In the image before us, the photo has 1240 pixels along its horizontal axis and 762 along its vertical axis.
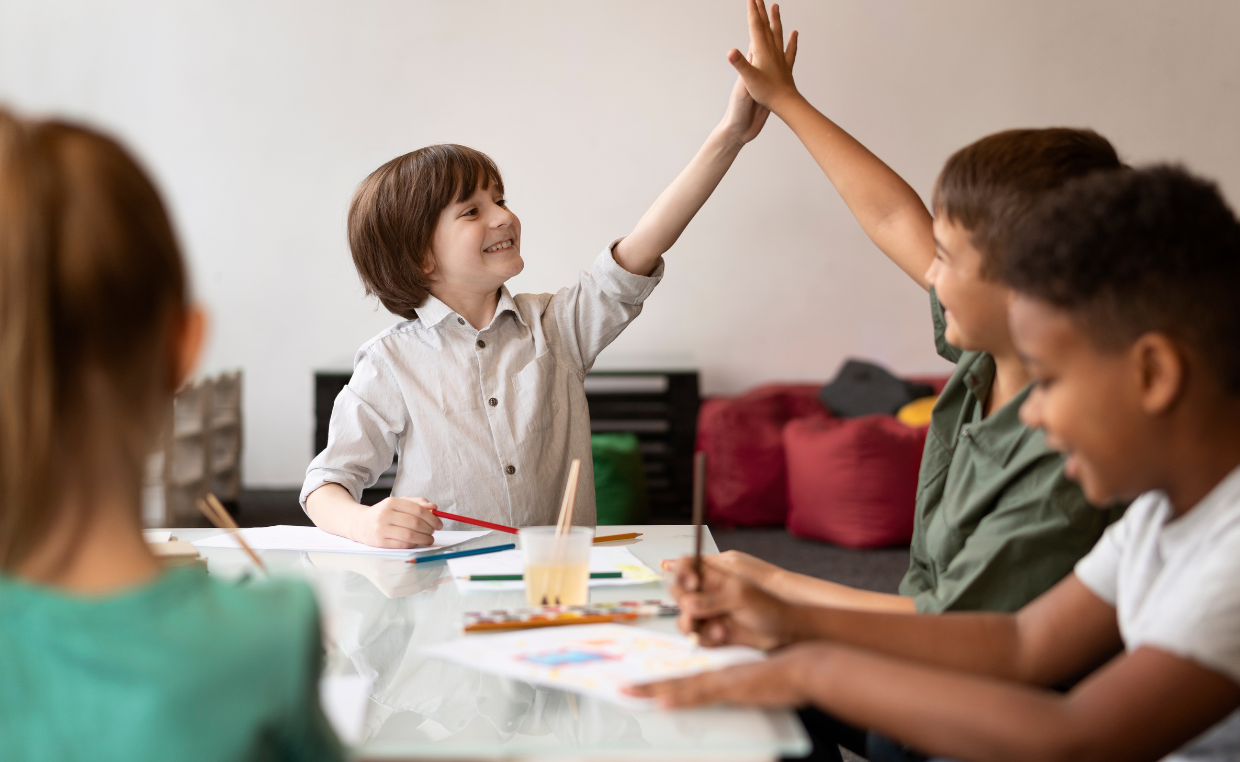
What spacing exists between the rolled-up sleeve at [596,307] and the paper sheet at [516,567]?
1.46 ft

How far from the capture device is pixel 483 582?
1.05m

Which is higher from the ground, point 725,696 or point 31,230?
point 31,230

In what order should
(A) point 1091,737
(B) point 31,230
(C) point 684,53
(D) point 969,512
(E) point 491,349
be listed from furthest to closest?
1. (C) point 684,53
2. (E) point 491,349
3. (D) point 969,512
4. (A) point 1091,737
5. (B) point 31,230

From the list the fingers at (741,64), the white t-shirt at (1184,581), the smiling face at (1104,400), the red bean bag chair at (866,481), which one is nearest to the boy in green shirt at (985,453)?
the white t-shirt at (1184,581)

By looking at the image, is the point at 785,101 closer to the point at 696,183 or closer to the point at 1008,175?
the point at 696,183

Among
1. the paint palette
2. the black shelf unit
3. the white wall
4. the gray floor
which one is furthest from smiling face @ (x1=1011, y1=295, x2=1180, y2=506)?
the white wall

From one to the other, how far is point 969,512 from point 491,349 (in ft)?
2.61

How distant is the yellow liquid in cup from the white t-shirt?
445 millimetres

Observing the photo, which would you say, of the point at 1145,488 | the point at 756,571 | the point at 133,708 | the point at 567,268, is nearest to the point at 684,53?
the point at 567,268

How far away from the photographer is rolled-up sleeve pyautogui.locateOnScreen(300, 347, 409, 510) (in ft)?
4.60

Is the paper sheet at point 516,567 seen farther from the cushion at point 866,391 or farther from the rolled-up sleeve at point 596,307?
the cushion at point 866,391

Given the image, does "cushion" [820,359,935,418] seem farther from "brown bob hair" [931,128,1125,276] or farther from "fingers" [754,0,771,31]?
"brown bob hair" [931,128,1125,276]

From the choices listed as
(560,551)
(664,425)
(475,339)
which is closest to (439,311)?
(475,339)

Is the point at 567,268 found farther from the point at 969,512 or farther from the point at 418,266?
the point at 969,512
